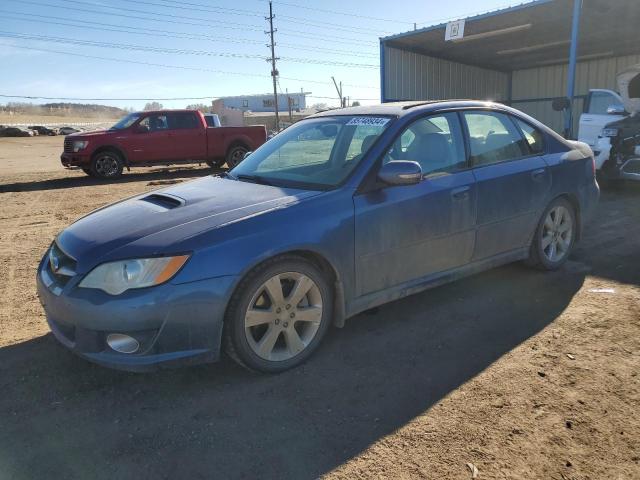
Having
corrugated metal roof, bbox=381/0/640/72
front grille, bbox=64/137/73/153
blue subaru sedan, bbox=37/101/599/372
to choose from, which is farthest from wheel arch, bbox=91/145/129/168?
blue subaru sedan, bbox=37/101/599/372

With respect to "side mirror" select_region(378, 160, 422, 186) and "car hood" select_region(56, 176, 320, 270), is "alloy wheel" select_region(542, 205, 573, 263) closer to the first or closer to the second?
"side mirror" select_region(378, 160, 422, 186)

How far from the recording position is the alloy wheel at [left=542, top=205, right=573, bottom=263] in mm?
4684

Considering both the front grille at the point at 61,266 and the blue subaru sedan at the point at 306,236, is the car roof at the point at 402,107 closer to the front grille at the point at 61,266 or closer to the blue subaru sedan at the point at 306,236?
the blue subaru sedan at the point at 306,236

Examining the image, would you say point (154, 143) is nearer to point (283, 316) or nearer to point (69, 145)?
point (69, 145)

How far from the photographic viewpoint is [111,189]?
38.6 feet

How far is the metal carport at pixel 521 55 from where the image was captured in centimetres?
1377

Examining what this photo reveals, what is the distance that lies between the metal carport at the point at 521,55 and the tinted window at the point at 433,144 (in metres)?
9.30

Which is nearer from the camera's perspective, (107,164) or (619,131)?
(619,131)

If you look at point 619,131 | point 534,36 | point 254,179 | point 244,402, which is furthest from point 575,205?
point 534,36

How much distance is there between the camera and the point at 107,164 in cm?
1399

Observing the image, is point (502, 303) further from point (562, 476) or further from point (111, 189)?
point (111, 189)

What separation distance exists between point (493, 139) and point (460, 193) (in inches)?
30.7

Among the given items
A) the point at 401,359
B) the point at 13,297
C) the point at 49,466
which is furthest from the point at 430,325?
the point at 13,297

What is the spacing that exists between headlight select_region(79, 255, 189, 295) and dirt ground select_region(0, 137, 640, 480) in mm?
684
